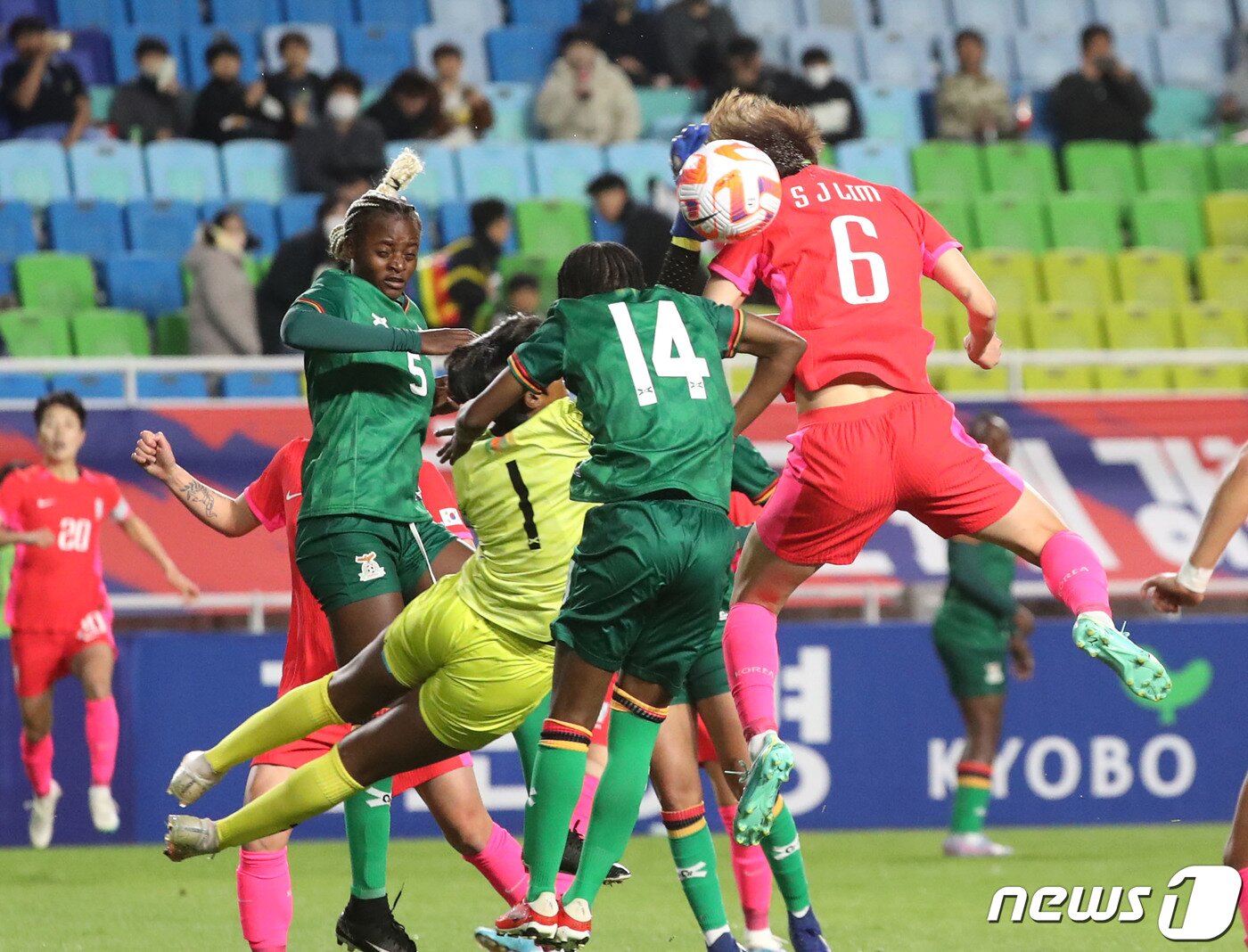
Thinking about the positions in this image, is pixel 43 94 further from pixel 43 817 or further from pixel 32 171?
pixel 43 817

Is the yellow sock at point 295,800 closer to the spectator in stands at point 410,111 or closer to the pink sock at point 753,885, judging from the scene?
the pink sock at point 753,885

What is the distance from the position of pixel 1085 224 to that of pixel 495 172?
175 inches

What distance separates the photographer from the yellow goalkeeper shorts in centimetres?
563

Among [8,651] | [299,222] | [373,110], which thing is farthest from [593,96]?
[8,651]

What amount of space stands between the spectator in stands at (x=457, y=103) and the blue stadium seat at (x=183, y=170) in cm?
174

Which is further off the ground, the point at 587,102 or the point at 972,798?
the point at 587,102

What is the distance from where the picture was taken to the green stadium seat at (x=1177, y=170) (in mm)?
16578

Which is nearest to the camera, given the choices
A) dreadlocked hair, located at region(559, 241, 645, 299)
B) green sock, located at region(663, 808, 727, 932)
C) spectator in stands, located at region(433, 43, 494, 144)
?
dreadlocked hair, located at region(559, 241, 645, 299)

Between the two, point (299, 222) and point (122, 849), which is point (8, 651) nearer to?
point (122, 849)

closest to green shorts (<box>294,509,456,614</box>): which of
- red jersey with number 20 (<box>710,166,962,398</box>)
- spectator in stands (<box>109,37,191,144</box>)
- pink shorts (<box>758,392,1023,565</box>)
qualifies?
pink shorts (<box>758,392,1023,565</box>)

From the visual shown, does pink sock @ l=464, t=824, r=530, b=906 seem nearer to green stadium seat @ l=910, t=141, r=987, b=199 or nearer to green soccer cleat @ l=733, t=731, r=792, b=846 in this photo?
green soccer cleat @ l=733, t=731, r=792, b=846

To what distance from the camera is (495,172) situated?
15.5 metres

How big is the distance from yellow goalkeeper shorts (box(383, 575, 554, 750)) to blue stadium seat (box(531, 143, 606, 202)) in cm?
1010

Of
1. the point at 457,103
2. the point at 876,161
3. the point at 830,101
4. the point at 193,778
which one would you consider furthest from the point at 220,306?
the point at 193,778
